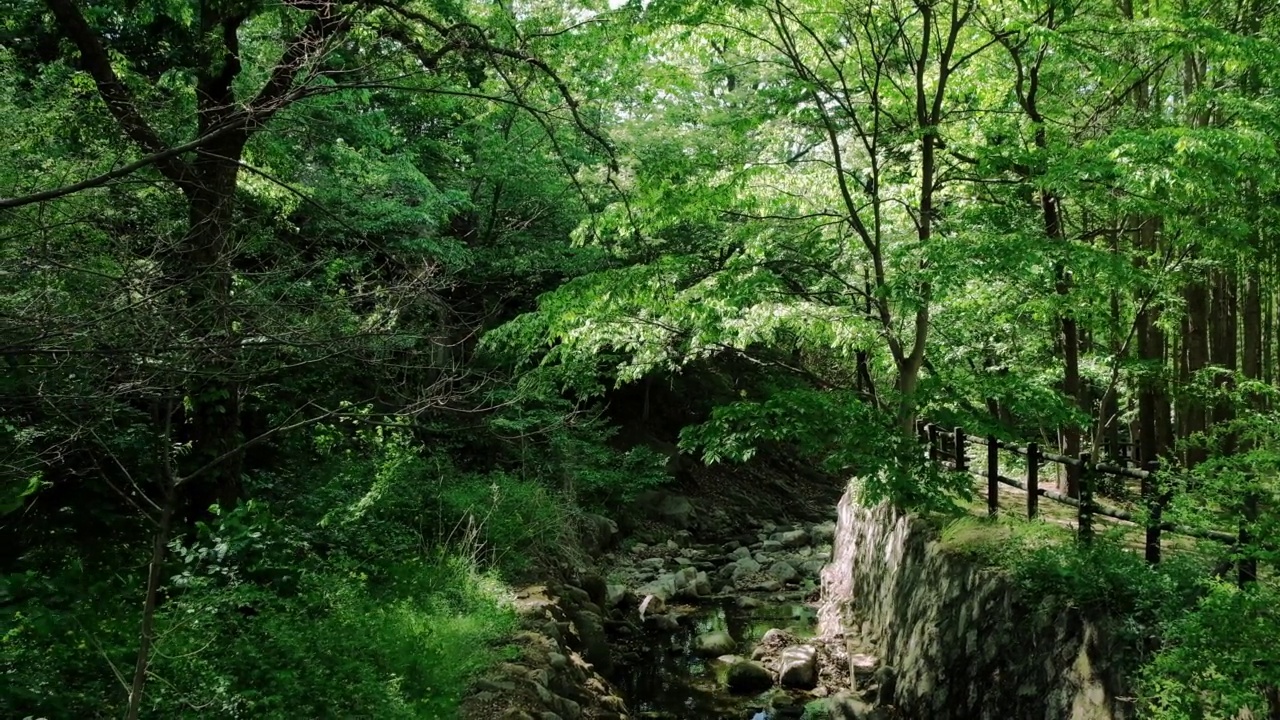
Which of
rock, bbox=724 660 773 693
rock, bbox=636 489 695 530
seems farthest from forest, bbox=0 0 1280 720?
rock, bbox=636 489 695 530

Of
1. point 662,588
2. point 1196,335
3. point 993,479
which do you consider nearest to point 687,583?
point 662,588

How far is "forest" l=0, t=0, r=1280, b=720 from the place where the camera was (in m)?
3.50

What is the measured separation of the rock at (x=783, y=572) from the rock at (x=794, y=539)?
1.88m

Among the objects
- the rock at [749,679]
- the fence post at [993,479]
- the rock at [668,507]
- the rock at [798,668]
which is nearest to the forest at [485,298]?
the fence post at [993,479]

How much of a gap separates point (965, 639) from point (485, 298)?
5.39 meters

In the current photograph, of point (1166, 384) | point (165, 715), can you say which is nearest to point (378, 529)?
point (165, 715)

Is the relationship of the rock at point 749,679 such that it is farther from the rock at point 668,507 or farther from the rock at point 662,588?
the rock at point 668,507

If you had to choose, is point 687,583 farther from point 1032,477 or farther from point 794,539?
point 1032,477

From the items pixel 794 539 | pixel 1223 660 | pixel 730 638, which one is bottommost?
pixel 794 539

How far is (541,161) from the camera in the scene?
12469 mm

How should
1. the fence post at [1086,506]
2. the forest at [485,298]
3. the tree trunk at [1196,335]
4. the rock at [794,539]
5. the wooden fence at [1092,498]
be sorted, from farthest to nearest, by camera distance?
the rock at [794,539]
the tree trunk at [1196,335]
the fence post at [1086,506]
the wooden fence at [1092,498]
the forest at [485,298]

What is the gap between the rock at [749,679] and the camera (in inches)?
313

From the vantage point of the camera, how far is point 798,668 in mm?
7906

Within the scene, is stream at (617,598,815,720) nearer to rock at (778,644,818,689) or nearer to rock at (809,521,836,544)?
rock at (778,644,818,689)
